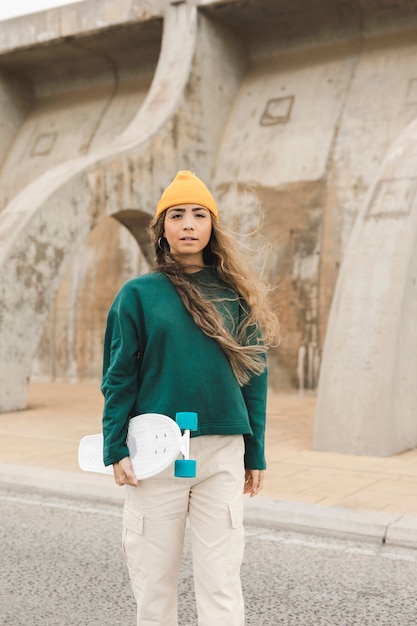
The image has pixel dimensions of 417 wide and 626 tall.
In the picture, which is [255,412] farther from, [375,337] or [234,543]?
[375,337]

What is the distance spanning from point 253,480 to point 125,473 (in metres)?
0.52

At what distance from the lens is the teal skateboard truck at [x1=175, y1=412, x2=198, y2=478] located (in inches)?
103

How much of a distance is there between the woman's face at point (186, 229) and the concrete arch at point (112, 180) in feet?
28.8

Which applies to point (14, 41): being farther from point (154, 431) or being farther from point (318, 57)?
point (154, 431)

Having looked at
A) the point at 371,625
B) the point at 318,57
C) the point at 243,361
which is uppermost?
the point at 318,57

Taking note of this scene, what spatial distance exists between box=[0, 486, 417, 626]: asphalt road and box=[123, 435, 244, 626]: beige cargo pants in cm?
124

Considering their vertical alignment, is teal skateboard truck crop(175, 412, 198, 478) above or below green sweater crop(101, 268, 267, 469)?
below

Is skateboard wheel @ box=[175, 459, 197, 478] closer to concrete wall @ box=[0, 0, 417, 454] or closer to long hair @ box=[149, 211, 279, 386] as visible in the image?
long hair @ box=[149, 211, 279, 386]

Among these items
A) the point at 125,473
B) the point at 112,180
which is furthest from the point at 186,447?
the point at 112,180

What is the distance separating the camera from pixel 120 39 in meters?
16.8

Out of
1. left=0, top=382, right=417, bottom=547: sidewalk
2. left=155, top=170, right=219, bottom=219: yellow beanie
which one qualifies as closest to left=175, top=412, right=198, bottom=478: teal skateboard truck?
left=155, top=170, right=219, bottom=219: yellow beanie

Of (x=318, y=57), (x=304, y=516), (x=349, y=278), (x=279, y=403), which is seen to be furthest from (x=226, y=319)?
(x=318, y=57)

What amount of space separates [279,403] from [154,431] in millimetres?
10496

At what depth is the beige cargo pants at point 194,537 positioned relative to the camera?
2.69 metres
